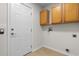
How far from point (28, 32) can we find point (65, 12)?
79cm

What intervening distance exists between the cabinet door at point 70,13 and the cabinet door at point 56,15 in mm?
122

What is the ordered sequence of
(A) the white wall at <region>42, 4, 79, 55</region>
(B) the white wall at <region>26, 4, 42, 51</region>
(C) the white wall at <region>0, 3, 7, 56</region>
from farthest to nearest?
(A) the white wall at <region>42, 4, 79, 55</region> → (B) the white wall at <region>26, 4, 42, 51</region> → (C) the white wall at <region>0, 3, 7, 56</region>

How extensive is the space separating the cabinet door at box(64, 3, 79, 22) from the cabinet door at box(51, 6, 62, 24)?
122mm

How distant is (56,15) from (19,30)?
29.0 inches

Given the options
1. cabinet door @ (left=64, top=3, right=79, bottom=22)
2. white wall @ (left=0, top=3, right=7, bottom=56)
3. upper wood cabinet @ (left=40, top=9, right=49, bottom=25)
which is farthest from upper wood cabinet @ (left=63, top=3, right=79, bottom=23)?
white wall @ (left=0, top=3, right=7, bottom=56)

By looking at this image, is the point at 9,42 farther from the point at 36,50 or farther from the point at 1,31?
the point at 36,50

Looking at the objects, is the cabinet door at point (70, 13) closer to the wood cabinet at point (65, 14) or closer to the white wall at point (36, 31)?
the wood cabinet at point (65, 14)

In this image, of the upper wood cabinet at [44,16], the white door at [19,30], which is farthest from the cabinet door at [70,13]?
the white door at [19,30]

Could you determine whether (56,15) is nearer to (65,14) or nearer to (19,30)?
(65,14)

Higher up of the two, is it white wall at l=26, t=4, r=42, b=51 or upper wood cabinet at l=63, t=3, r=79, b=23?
upper wood cabinet at l=63, t=3, r=79, b=23

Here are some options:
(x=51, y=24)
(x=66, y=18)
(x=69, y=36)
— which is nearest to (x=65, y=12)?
(x=66, y=18)

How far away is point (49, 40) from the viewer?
1.69m

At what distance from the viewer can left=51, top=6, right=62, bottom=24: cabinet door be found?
1.62 metres

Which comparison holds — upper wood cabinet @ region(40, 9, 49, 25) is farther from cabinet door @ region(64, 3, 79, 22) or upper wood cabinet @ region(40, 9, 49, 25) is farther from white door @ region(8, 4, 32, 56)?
cabinet door @ region(64, 3, 79, 22)
